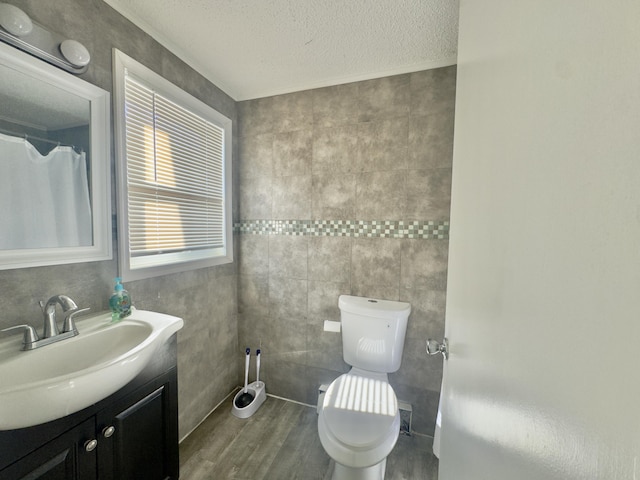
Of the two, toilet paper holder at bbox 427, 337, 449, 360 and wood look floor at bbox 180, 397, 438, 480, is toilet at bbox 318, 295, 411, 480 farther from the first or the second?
toilet paper holder at bbox 427, 337, 449, 360

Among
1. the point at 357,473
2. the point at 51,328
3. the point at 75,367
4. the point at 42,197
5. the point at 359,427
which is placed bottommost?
the point at 357,473

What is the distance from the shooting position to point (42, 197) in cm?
98

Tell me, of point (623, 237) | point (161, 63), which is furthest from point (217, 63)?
point (623, 237)

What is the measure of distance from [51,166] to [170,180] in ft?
1.81

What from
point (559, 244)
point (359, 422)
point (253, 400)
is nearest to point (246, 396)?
point (253, 400)

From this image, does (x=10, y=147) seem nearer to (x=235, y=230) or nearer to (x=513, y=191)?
(x=235, y=230)

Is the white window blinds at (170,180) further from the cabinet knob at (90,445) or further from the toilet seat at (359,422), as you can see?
the toilet seat at (359,422)

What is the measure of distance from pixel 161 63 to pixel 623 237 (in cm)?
195

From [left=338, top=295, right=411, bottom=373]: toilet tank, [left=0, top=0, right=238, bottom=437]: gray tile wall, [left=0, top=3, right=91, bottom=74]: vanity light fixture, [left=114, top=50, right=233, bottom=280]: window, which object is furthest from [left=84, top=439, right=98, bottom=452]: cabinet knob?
[left=0, top=3, right=91, bottom=74]: vanity light fixture

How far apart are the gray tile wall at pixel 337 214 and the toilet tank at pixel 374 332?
0.11 m

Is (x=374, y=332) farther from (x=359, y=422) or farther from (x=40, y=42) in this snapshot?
(x=40, y=42)

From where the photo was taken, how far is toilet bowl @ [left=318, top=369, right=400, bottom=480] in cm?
111

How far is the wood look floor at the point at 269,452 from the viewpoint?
4.71ft

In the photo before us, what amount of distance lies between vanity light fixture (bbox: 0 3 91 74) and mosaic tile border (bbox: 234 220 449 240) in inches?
49.5
